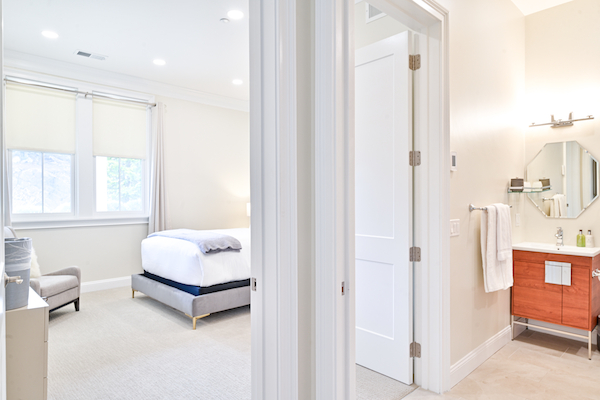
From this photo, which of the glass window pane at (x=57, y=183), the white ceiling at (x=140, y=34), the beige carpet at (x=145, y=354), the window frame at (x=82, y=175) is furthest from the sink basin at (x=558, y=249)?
the glass window pane at (x=57, y=183)

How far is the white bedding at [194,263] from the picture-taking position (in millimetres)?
3586

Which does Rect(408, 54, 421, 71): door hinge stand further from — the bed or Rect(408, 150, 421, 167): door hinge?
the bed

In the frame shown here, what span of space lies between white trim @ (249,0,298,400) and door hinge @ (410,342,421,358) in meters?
1.27

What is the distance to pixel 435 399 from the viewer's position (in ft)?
7.52

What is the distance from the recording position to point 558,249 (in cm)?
308

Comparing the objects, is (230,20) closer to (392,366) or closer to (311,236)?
(311,236)

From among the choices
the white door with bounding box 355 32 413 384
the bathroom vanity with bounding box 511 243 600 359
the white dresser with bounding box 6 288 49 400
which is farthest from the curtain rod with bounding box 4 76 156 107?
the bathroom vanity with bounding box 511 243 600 359

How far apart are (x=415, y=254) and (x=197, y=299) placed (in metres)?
2.10

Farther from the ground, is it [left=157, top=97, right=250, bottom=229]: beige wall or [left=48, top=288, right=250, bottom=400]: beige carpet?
[left=157, top=97, right=250, bottom=229]: beige wall

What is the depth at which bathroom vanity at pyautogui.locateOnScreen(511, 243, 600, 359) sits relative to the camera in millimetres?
2879

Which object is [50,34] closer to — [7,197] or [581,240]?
[7,197]

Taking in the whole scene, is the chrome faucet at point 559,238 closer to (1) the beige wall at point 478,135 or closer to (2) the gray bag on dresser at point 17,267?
(1) the beige wall at point 478,135

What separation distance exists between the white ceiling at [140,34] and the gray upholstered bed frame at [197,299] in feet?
8.45

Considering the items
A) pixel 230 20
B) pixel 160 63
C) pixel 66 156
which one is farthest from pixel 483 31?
pixel 66 156
